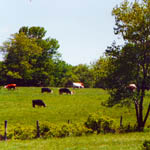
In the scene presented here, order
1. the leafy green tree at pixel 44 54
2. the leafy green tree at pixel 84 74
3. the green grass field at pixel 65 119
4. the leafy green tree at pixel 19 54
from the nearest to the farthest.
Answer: the green grass field at pixel 65 119, the leafy green tree at pixel 19 54, the leafy green tree at pixel 44 54, the leafy green tree at pixel 84 74

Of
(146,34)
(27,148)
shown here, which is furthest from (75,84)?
(27,148)

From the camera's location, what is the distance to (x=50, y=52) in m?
94.1

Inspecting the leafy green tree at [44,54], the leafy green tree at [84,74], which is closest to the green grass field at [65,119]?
the leafy green tree at [44,54]

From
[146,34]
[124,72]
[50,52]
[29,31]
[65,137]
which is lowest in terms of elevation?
[65,137]

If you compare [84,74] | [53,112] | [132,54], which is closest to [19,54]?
[53,112]

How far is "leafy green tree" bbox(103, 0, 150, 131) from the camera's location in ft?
86.0

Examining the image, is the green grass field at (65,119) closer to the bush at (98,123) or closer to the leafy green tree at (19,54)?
the bush at (98,123)

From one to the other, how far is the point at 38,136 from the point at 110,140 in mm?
5852

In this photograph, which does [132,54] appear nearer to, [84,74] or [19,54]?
[19,54]

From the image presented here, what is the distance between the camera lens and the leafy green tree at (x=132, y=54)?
26.2 meters

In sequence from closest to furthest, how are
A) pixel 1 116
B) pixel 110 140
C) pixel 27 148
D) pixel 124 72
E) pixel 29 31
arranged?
pixel 27 148
pixel 110 140
pixel 124 72
pixel 1 116
pixel 29 31

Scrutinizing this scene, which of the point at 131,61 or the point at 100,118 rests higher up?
the point at 131,61

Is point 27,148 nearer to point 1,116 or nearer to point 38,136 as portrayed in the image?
point 38,136

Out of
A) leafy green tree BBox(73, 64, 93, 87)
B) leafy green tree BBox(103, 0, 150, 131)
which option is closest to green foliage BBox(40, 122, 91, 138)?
leafy green tree BBox(103, 0, 150, 131)
